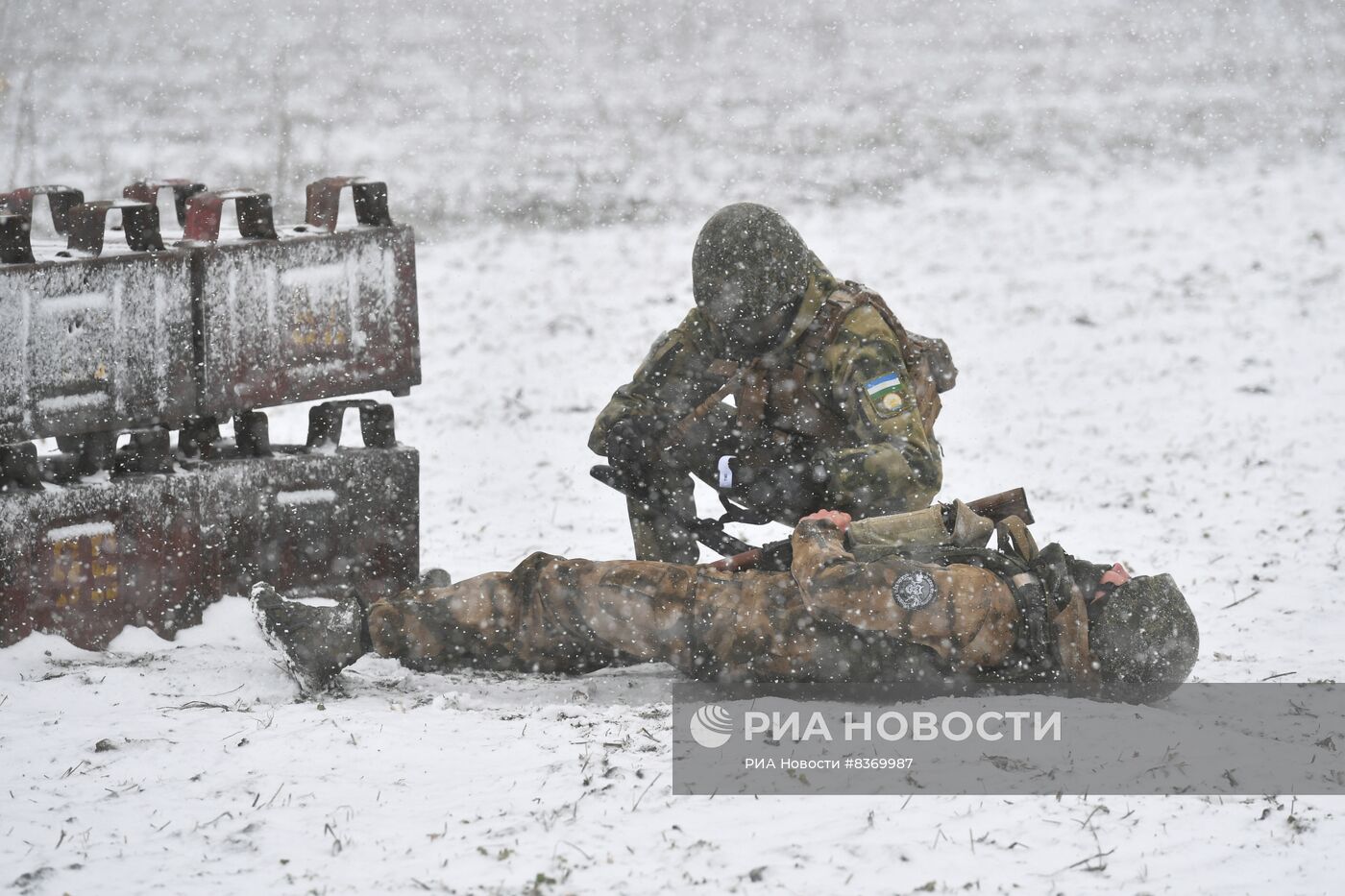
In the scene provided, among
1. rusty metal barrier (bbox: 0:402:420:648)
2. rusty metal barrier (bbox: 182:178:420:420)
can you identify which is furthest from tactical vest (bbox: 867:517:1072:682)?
rusty metal barrier (bbox: 182:178:420:420)

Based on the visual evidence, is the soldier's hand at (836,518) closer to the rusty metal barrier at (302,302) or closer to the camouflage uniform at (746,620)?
the camouflage uniform at (746,620)

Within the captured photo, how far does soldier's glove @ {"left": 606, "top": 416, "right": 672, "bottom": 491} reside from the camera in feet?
17.8

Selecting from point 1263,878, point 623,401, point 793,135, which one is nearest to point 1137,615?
point 1263,878

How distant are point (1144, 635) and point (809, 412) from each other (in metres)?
1.72

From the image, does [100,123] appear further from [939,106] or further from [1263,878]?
[1263,878]

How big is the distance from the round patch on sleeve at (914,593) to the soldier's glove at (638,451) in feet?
5.64

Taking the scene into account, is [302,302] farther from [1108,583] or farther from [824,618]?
[1108,583]

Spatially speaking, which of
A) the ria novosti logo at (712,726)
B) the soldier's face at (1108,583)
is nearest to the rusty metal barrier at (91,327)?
the ria novosti logo at (712,726)

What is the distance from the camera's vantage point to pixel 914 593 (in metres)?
3.91

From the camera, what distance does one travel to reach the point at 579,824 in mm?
3281

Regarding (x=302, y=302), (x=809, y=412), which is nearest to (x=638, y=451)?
(x=809, y=412)

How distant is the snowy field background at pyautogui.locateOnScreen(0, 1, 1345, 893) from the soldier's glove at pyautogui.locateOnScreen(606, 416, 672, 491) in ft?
3.22

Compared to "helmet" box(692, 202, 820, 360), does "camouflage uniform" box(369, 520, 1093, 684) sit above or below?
below

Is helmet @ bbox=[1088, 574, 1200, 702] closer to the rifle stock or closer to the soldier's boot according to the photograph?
the rifle stock
